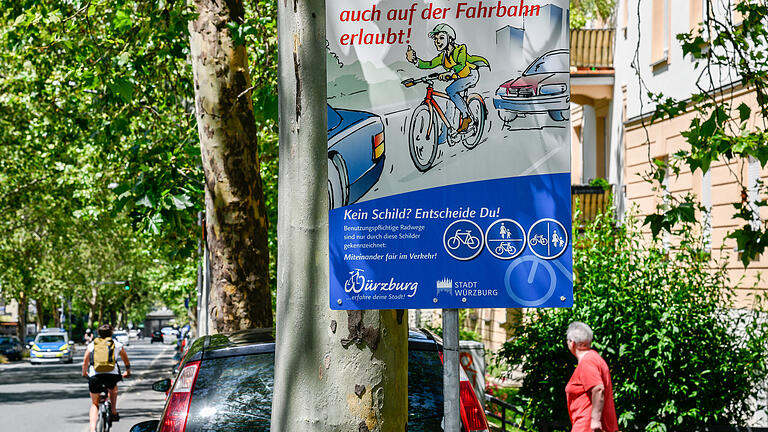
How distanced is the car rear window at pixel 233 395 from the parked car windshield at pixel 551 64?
2.43m

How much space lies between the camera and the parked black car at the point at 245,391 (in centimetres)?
474

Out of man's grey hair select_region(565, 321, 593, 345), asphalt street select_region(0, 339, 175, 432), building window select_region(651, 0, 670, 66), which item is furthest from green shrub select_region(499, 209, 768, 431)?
asphalt street select_region(0, 339, 175, 432)

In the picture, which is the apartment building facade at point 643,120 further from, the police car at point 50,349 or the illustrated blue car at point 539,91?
the police car at point 50,349

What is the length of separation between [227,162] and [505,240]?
28.3 ft

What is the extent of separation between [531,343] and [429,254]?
8.77 metres

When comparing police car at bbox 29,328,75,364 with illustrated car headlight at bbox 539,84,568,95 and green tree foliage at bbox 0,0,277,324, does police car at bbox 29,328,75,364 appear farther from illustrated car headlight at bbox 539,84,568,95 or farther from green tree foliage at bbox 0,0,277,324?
illustrated car headlight at bbox 539,84,568,95

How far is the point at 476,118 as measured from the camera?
2.82m

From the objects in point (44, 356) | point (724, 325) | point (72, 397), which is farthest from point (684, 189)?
point (44, 356)

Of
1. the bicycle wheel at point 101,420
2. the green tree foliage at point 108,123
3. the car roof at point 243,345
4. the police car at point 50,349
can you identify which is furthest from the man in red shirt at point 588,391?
the police car at point 50,349

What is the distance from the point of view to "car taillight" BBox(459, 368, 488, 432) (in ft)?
16.5

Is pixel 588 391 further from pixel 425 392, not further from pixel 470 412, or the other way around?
pixel 425 392

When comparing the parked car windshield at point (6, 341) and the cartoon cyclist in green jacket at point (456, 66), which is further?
the parked car windshield at point (6, 341)

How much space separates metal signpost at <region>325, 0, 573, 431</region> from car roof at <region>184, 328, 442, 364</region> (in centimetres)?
221

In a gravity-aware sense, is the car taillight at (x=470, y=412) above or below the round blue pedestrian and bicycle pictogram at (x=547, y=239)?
below
